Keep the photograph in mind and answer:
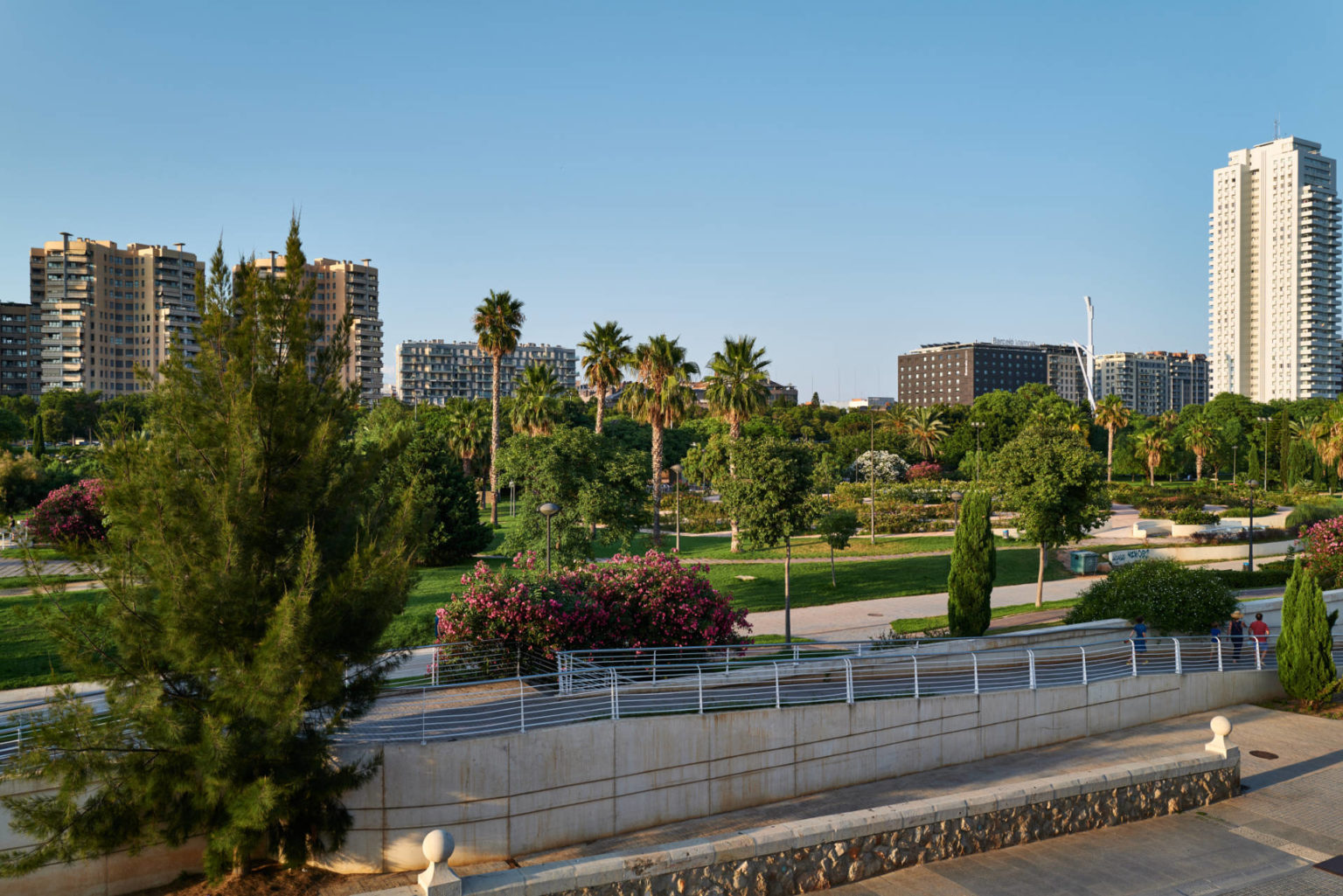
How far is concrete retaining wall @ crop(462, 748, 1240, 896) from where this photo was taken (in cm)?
941

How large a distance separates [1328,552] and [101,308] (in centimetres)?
15810

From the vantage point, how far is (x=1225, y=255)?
199875 mm

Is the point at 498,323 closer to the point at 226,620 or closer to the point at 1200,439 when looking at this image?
the point at 226,620

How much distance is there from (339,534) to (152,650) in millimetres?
2368

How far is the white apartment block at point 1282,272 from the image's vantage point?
18700cm

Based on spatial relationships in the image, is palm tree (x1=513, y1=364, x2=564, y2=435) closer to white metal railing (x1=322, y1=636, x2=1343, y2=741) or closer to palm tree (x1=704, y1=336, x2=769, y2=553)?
palm tree (x1=704, y1=336, x2=769, y2=553)

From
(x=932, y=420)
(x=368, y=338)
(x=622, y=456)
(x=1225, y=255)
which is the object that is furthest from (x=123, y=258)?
(x=1225, y=255)

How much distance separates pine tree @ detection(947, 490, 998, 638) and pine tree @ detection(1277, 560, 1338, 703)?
21.7 feet

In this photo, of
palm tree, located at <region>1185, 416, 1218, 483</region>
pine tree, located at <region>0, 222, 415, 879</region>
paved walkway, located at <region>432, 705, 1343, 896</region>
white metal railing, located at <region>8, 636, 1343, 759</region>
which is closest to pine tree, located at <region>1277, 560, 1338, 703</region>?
white metal railing, located at <region>8, 636, 1343, 759</region>

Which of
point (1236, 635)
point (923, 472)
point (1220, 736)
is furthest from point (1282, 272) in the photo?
point (1220, 736)

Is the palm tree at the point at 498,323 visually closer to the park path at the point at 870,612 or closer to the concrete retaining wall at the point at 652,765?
the park path at the point at 870,612

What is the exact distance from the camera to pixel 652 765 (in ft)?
42.9

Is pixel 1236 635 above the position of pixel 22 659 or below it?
above

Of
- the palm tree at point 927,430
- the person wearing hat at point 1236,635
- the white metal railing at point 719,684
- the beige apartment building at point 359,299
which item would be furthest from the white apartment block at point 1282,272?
the white metal railing at point 719,684
